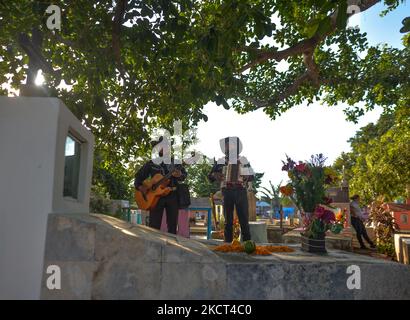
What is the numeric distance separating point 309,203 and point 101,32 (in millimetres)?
4066

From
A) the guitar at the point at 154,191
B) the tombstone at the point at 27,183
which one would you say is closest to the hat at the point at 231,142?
the guitar at the point at 154,191

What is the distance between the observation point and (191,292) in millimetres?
2949

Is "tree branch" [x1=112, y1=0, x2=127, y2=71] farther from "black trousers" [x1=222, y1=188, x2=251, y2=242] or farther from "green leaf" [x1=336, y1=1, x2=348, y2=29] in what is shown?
"green leaf" [x1=336, y1=1, x2=348, y2=29]

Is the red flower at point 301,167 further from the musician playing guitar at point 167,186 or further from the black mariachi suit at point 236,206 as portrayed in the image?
the musician playing guitar at point 167,186

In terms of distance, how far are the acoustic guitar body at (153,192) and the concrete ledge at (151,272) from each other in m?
2.58

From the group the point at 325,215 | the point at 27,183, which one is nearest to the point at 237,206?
the point at 325,215

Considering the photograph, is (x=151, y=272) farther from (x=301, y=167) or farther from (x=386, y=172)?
(x=386, y=172)

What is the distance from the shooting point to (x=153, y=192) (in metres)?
5.67

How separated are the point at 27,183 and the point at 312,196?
305 centimetres

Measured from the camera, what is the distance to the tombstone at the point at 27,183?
3.01 meters

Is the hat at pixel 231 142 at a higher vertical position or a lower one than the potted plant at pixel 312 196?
higher

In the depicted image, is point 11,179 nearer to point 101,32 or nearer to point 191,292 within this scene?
point 191,292

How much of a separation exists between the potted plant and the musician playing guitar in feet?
6.85
